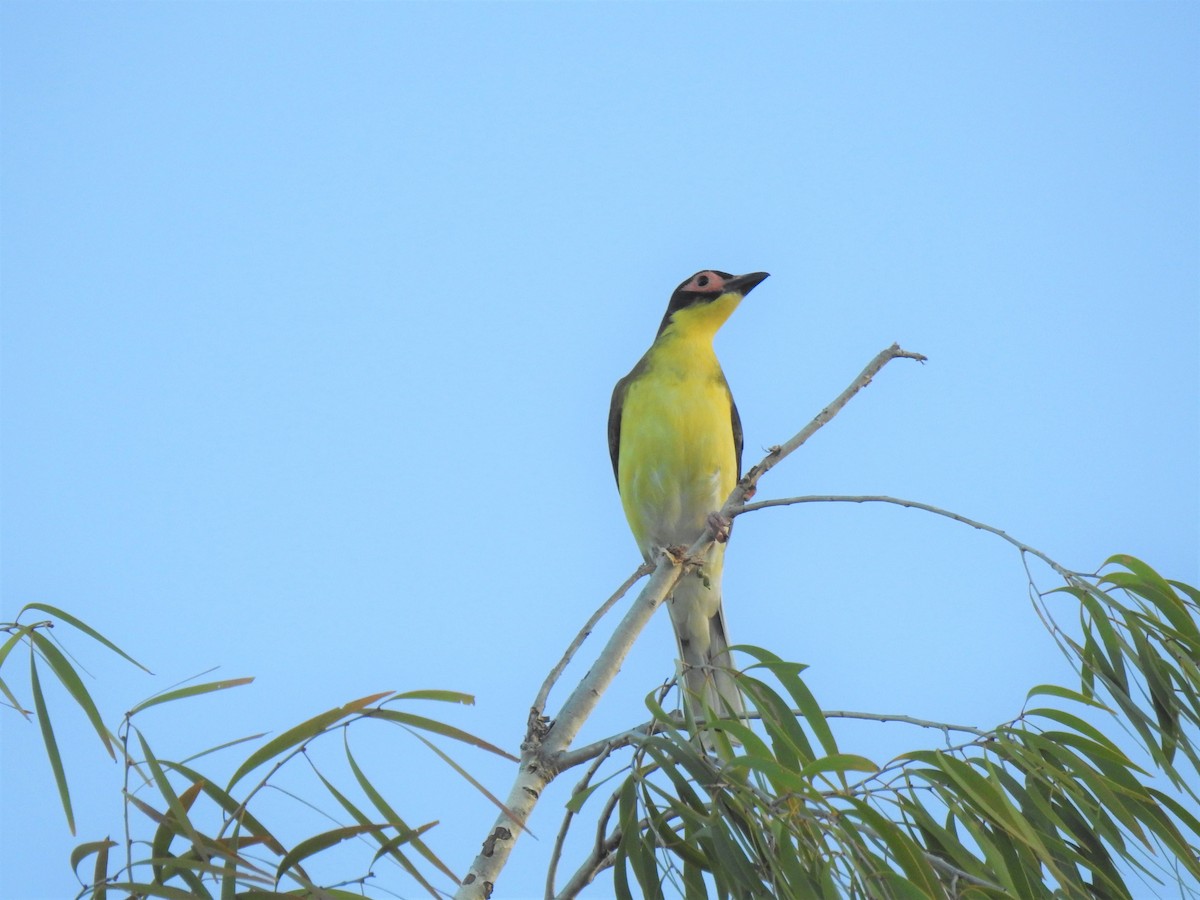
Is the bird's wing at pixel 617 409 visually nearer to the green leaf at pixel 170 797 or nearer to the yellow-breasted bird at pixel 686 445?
the yellow-breasted bird at pixel 686 445

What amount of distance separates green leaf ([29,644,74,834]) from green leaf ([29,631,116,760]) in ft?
0.24

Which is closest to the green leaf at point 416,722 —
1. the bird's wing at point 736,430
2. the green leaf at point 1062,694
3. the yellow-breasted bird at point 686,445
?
the green leaf at point 1062,694

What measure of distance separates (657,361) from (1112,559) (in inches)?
142

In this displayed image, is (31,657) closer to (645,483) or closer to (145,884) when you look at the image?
(145,884)

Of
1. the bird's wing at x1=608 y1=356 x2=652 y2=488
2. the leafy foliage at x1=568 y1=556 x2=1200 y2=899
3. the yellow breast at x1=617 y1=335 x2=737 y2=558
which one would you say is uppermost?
the bird's wing at x1=608 y1=356 x2=652 y2=488

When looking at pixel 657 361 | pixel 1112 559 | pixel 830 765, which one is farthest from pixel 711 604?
pixel 830 765

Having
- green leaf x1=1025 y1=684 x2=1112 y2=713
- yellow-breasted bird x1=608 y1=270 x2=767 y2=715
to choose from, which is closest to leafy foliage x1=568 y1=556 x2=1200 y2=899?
green leaf x1=1025 y1=684 x2=1112 y2=713

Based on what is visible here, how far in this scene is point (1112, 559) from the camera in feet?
11.1

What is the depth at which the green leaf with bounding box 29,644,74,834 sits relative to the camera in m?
2.44

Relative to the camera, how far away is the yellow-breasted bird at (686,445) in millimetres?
6246

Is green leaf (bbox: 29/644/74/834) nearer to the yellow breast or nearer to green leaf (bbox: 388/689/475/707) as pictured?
green leaf (bbox: 388/689/475/707)

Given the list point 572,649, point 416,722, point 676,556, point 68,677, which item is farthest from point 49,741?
point 676,556

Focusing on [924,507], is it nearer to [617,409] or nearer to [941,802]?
[941,802]

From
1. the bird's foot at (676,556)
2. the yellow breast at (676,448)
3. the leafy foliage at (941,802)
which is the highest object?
the yellow breast at (676,448)
